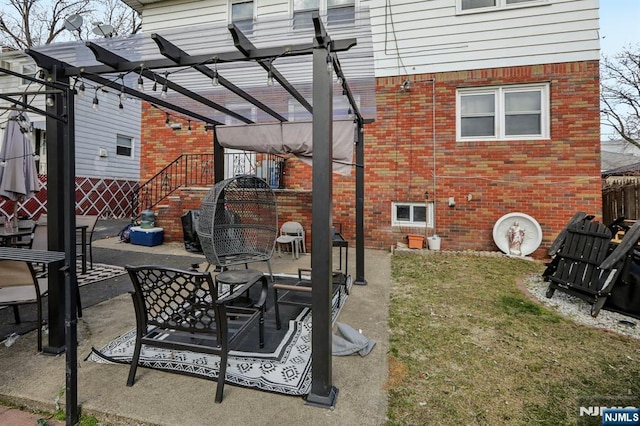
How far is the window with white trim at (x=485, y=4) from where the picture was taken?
6.90 m

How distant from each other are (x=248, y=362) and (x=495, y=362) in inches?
78.8

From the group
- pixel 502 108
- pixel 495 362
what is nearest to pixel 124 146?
pixel 502 108

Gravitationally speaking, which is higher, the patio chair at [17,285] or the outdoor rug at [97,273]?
the patio chair at [17,285]

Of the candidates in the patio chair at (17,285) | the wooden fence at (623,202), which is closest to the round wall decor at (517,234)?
the wooden fence at (623,202)

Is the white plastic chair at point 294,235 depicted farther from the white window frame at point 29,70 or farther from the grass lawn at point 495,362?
the white window frame at point 29,70

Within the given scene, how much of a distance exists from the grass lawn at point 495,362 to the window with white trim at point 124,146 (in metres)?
14.1

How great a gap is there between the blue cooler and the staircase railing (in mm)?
824

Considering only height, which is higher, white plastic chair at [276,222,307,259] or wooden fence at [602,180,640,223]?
wooden fence at [602,180,640,223]

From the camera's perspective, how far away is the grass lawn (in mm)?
2100

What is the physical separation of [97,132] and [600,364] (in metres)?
15.6

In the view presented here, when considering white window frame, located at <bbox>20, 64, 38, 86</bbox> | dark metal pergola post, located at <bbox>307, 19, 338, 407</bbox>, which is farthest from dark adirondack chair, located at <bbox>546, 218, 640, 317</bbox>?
white window frame, located at <bbox>20, 64, 38, 86</bbox>

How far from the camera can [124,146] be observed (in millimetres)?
14320

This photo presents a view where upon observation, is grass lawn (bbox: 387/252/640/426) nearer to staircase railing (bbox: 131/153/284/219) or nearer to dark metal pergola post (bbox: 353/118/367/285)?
dark metal pergola post (bbox: 353/118/367/285)

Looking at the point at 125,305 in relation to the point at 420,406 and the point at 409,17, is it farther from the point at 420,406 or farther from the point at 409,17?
the point at 409,17
